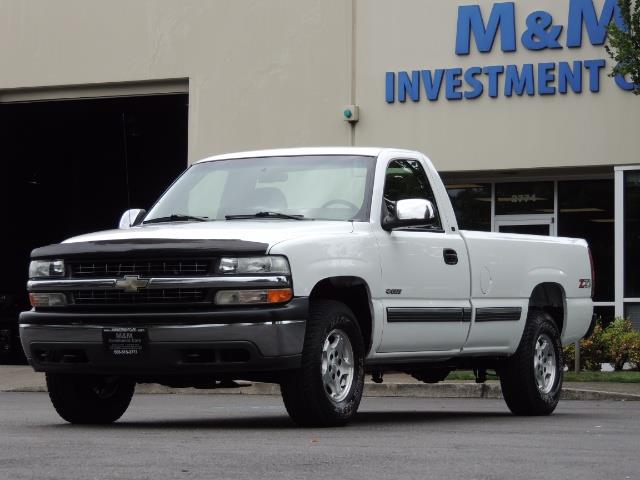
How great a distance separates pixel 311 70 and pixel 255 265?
15.8 meters

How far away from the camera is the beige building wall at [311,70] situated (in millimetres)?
Answer: 23594

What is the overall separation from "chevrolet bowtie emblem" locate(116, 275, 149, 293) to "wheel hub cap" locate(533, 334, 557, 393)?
4.09 metres

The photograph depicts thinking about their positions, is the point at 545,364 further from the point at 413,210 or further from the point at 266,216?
the point at 266,216

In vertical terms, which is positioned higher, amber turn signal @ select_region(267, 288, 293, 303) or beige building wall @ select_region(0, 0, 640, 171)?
beige building wall @ select_region(0, 0, 640, 171)

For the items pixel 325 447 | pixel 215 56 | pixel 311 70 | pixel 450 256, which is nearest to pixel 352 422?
pixel 450 256

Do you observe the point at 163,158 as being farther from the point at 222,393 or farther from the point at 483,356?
the point at 483,356

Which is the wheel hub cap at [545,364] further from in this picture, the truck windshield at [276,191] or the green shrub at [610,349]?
the green shrub at [610,349]

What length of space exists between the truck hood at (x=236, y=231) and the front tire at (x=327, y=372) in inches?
20.5

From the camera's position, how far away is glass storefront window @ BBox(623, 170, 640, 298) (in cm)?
2346

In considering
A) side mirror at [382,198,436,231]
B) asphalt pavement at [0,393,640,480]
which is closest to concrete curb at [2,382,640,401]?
asphalt pavement at [0,393,640,480]

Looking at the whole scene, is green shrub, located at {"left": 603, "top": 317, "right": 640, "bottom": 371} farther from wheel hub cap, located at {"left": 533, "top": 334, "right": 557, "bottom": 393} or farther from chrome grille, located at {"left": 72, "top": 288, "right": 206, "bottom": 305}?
chrome grille, located at {"left": 72, "top": 288, "right": 206, "bottom": 305}

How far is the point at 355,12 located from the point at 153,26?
3.75m

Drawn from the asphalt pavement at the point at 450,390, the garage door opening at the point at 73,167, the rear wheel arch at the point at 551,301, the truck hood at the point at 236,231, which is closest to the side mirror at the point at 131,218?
the truck hood at the point at 236,231

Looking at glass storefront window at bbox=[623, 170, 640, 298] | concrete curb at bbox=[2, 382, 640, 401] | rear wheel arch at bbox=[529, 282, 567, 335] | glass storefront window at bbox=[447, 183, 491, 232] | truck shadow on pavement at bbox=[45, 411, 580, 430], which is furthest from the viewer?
glass storefront window at bbox=[447, 183, 491, 232]
